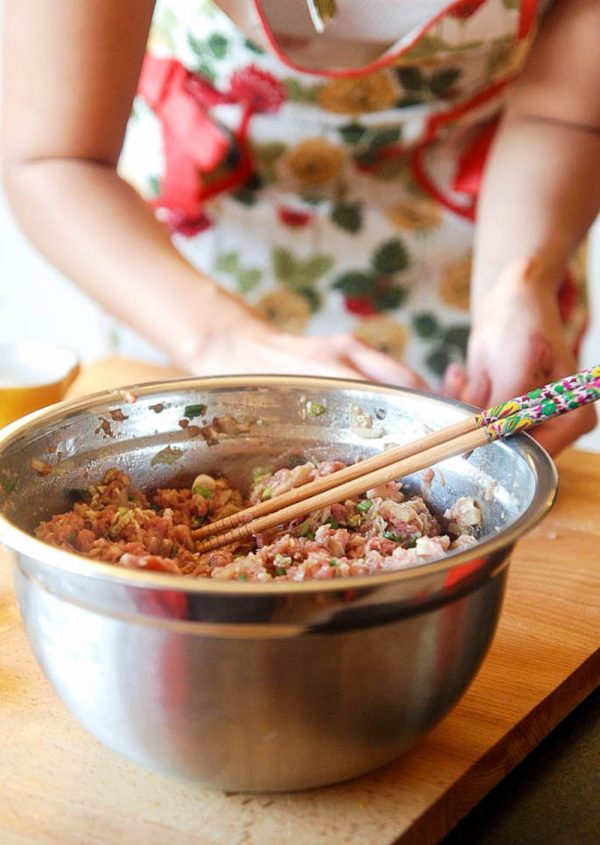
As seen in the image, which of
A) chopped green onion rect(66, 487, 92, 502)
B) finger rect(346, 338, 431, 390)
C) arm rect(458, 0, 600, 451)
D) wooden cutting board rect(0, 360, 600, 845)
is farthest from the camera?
arm rect(458, 0, 600, 451)

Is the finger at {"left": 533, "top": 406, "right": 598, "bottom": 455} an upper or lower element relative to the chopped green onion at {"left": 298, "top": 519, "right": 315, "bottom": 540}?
lower

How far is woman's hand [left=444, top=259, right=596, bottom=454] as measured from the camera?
127 cm

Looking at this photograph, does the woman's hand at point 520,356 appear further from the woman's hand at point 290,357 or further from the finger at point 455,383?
the woman's hand at point 290,357

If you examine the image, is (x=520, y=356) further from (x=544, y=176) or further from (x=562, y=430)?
(x=544, y=176)

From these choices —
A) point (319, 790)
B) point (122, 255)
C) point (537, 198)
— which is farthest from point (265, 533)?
point (537, 198)

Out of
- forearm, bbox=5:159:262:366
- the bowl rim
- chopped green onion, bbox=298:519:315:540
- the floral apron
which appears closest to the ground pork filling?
chopped green onion, bbox=298:519:315:540

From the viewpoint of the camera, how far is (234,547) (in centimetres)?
96

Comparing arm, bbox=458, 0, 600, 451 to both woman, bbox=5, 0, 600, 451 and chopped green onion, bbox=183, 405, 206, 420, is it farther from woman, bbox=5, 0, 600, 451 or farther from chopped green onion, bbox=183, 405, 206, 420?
chopped green onion, bbox=183, 405, 206, 420

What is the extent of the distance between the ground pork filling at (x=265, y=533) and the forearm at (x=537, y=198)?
0.58 meters

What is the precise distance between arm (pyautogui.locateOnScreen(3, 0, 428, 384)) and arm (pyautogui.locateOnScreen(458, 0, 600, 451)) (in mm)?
300

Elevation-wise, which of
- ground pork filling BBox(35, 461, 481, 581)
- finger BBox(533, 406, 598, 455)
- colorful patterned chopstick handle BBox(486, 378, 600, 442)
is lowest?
finger BBox(533, 406, 598, 455)

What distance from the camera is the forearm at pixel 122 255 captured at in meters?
1.34

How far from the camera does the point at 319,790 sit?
2.53 feet

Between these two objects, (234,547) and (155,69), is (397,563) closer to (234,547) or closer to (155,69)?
(234,547)
